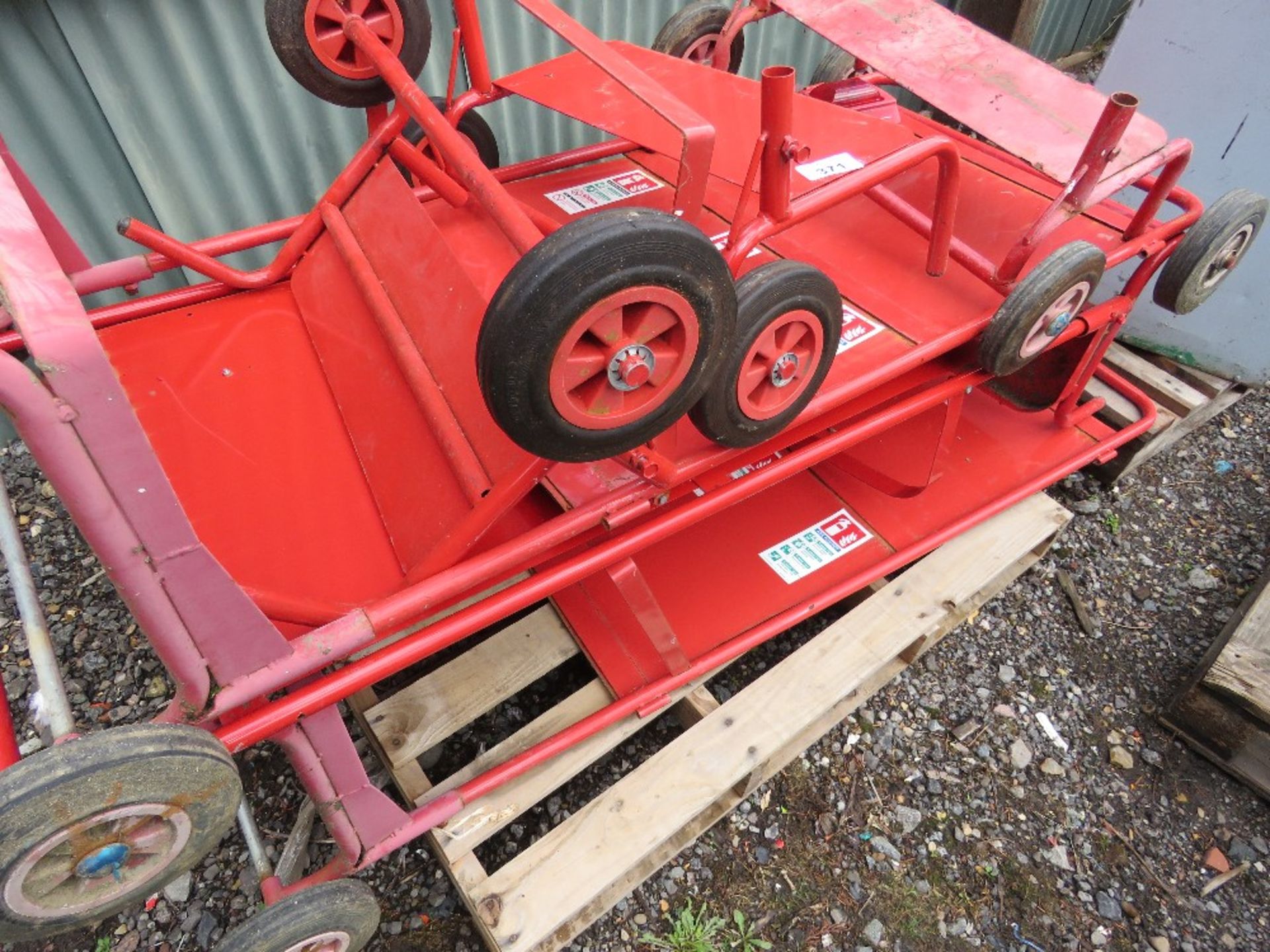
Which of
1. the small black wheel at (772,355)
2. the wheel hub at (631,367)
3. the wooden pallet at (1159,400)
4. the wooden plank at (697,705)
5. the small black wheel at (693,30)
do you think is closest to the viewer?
the wheel hub at (631,367)

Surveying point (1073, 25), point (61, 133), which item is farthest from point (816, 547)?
point (1073, 25)

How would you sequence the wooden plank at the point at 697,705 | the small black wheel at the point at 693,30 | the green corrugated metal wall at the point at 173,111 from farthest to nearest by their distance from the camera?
the small black wheel at the point at 693,30, the green corrugated metal wall at the point at 173,111, the wooden plank at the point at 697,705

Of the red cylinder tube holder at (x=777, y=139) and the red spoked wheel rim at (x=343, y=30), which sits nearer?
the red cylinder tube holder at (x=777, y=139)

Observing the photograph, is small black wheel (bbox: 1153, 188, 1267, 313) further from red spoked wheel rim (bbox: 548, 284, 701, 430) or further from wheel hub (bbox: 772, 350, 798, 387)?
red spoked wheel rim (bbox: 548, 284, 701, 430)

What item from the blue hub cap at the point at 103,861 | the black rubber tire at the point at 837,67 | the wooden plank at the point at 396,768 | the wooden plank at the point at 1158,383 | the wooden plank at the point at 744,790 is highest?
the black rubber tire at the point at 837,67

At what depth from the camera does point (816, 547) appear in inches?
94.5

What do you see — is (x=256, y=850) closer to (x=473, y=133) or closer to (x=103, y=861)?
(x=103, y=861)

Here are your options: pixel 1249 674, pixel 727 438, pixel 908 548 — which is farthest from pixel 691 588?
pixel 1249 674

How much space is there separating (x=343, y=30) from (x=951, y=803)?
8.27 feet

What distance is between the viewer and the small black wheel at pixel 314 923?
4.97 ft

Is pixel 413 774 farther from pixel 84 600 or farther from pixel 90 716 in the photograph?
pixel 84 600

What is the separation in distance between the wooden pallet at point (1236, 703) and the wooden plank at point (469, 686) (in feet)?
5.52

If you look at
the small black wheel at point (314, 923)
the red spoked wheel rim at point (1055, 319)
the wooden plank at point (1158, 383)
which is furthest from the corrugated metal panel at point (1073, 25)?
the small black wheel at point (314, 923)

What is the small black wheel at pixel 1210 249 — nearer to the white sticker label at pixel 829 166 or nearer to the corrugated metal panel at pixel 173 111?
the white sticker label at pixel 829 166
